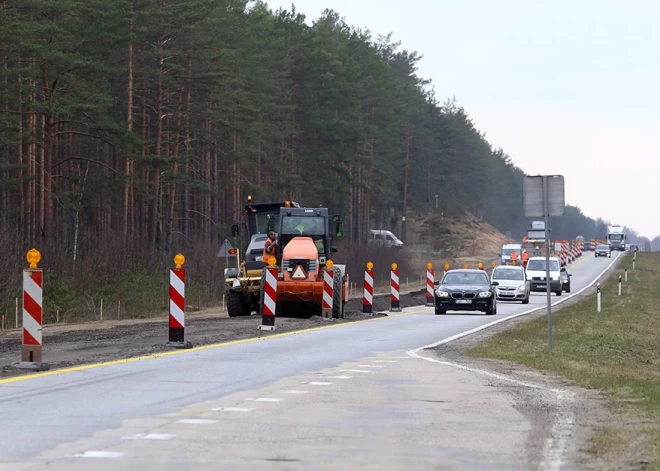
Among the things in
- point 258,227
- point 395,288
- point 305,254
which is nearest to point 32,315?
point 305,254

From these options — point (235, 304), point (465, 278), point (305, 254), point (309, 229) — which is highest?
point (309, 229)

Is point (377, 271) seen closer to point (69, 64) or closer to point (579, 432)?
point (69, 64)

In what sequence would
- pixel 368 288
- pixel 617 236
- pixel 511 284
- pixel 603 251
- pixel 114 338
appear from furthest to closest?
pixel 617 236, pixel 603 251, pixel 511 284, pixel 368 288, pixel 114 338

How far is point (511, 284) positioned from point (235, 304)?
17.4 metres

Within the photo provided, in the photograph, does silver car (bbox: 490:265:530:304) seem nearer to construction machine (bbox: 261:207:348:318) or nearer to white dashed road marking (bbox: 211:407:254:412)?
construction machine (bbox: 261:207:348:318)

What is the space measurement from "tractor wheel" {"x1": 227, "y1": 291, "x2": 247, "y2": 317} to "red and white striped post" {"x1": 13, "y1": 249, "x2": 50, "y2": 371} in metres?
20.0

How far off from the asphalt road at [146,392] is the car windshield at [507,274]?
87.5 ft

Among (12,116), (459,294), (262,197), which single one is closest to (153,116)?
(262,197)

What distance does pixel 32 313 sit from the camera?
1706cm

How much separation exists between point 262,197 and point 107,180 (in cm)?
1614

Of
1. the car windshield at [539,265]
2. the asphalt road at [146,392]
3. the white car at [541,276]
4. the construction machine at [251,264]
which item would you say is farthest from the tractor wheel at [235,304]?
the car windshield at [539,265]

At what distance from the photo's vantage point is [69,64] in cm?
5016

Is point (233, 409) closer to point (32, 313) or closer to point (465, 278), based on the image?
point (32, 313)

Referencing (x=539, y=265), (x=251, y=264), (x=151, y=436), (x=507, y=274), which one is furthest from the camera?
(x=539, y=265)
